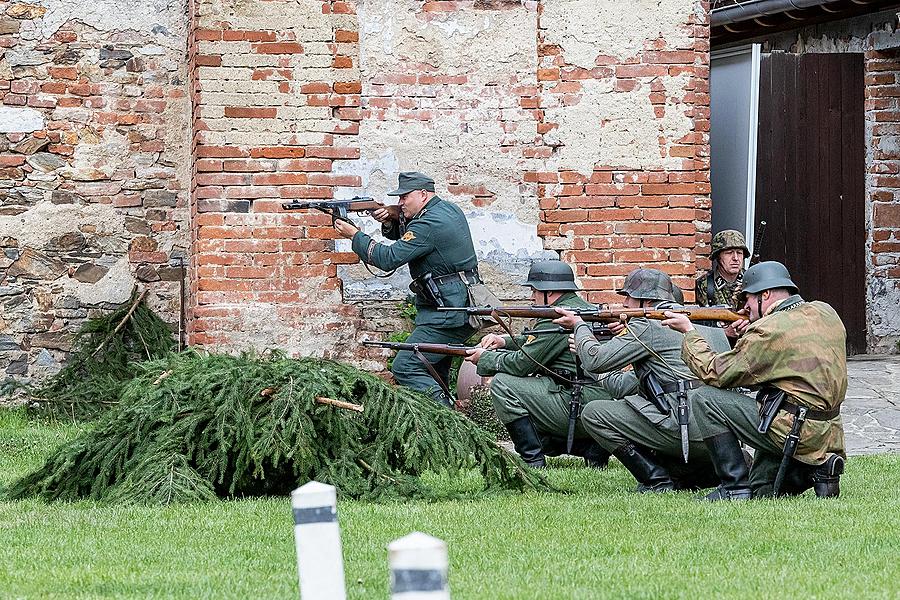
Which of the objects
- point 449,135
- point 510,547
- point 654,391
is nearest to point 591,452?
point 654,391

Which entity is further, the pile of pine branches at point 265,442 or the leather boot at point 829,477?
the leather boot at point 829,477

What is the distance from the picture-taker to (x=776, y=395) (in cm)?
657

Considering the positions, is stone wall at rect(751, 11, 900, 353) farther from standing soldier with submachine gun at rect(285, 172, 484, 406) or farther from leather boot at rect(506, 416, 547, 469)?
leather boot at rect(506, 416, 547, 469)

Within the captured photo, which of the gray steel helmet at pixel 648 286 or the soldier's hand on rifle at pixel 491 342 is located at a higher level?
the gray steel helmet at pixel 648 286

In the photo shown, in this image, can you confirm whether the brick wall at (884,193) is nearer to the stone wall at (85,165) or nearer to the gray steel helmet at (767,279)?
the gray steel helmet at (767,279)

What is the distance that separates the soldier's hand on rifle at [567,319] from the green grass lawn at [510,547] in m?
1.08

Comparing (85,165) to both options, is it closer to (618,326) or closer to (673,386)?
(618,326)

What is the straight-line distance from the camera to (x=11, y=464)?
7.90 meters

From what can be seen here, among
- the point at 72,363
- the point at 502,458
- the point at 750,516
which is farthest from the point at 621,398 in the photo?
the point at 72,363

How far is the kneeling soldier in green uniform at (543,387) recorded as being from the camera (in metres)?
8.19

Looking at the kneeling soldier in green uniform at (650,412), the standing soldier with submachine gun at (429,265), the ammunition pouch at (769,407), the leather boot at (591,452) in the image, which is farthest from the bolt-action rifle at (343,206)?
the ammunition pouch at (769,407)

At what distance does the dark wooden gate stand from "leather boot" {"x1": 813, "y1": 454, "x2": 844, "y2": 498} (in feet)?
21.0

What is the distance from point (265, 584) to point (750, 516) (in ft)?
8.00

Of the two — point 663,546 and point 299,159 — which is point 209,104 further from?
point 663,546
